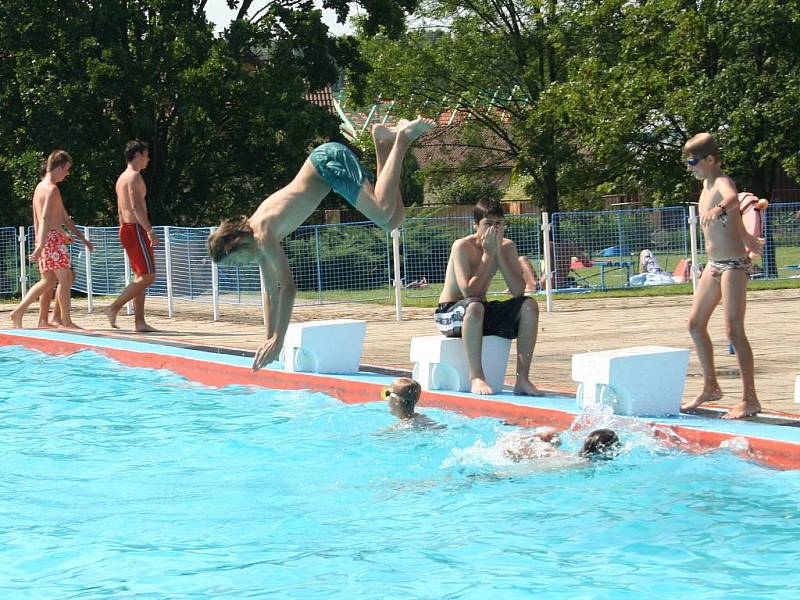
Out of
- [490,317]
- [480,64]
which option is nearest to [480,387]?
[490,317]

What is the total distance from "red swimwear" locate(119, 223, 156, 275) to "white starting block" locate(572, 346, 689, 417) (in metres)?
7.42

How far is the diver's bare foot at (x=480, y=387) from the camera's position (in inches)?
342

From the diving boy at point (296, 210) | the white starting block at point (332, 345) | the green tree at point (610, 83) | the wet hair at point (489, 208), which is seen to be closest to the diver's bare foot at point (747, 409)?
the wet hair at point (489, 208)

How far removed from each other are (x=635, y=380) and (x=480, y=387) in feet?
4.58

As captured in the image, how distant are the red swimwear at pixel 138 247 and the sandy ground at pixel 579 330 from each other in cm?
82

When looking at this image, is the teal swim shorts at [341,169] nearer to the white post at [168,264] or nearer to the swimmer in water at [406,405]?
the swimmer in water at [406,405]

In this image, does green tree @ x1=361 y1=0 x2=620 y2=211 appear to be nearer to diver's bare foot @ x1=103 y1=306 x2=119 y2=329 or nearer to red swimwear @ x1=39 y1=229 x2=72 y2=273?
diver's bare foot @ x1=103 y1=306 x2=119 y2=329

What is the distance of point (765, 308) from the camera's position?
53.6 ft

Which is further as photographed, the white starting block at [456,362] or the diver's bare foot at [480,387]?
the white starting block at [456,362]

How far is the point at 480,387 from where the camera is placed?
28.6ft

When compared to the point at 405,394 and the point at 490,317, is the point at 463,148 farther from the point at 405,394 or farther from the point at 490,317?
the point at 405,394

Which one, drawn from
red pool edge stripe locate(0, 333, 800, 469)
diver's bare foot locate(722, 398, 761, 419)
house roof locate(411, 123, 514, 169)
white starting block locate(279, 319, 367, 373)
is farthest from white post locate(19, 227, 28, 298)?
house roof locate(411, 123, 514, 169)

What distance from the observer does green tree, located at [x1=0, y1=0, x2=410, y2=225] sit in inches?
990

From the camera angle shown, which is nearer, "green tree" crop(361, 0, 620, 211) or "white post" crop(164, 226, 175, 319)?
"white post" crop(164, 226, 175, 319)
